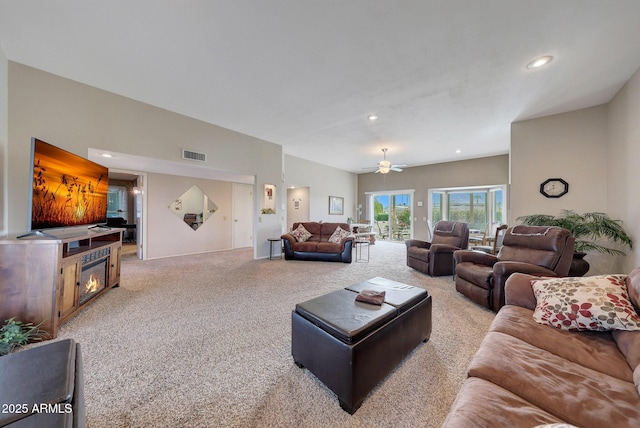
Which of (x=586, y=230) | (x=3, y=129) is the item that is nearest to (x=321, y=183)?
(x=586, y=230)

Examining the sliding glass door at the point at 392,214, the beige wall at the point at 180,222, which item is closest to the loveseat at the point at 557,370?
the beige wall at the point at 180,222

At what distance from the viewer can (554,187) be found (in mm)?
3941

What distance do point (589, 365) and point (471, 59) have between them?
9.24ft

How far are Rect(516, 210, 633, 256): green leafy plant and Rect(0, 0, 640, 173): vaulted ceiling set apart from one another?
1741 millimetres

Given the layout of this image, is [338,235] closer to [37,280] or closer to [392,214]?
[392,214]

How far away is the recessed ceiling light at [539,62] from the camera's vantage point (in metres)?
2.48

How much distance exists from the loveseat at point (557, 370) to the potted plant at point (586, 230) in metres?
2.27

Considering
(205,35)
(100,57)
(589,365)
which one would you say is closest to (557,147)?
(589,365)

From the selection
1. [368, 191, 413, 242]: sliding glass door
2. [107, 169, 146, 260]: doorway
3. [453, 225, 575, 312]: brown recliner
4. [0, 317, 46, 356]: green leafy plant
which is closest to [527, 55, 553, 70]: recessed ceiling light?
[453, 225, 575, 312]: brown recliner

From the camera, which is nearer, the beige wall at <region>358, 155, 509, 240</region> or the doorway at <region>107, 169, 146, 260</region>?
the beige wall at <region>358, 155, 509, 240</region>

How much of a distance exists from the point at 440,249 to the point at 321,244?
2477 millimetres

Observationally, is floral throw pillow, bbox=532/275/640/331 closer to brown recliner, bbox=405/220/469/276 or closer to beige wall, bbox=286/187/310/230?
brown recliner, bbox=405/220/469/276

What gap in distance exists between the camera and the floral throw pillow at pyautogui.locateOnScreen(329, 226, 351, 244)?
18.4ft

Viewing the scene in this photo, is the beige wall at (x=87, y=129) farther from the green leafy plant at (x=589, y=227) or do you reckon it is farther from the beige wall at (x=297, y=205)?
the green leafy plant at (x=589, y=227)
